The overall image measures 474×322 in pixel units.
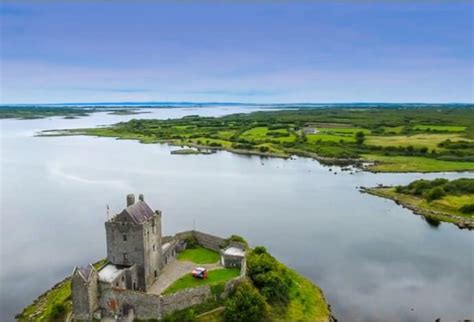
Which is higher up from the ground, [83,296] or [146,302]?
[83,296]

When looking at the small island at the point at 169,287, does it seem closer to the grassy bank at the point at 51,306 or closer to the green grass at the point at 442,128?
the grassy bank at the point at 51,306

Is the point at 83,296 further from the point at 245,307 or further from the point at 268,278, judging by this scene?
the point at 268,278

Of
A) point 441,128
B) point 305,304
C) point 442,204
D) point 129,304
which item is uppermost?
point 441,128

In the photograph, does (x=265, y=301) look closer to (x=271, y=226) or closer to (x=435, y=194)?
(x=271, y=226)

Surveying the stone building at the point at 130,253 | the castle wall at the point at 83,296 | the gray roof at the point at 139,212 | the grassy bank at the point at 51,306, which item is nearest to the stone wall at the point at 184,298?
the stone building at the point at 130,253

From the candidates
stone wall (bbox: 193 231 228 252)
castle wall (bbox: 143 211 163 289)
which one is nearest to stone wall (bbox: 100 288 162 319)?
castle wall (bbox: 143 211 163 289)

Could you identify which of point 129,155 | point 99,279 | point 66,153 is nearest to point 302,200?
point 99,279

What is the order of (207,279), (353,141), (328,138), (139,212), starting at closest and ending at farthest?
(207,279) → (139,212) → (353,141) → (328,138)

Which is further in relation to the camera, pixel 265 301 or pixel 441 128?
pixel 441 128

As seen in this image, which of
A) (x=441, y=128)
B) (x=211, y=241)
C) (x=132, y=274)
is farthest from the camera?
(x=441, y=128)

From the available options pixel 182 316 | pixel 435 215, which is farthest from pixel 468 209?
pixel 182 316
